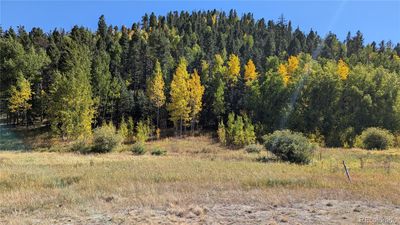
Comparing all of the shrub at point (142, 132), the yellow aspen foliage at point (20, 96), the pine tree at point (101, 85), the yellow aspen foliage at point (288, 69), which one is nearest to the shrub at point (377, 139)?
the yellow aspen foliage at point (288, 69)

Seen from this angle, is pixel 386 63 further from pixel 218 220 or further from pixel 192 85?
pixel 218 220

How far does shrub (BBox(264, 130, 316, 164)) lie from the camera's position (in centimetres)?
2822

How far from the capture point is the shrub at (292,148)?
2822cm

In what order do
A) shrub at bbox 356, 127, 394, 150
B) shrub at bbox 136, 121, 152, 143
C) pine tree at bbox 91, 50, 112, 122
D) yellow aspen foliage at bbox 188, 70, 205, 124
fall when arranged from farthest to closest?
yellow aspen foliage at bbox 188, 70, 205, 124 < pine tree at bbox 91, 50, 112, 122 < shrub at bbox 136, 121, 152, 143 < shrub at bbox 356, 127, 394, 150

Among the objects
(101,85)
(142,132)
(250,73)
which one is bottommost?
(142,132)

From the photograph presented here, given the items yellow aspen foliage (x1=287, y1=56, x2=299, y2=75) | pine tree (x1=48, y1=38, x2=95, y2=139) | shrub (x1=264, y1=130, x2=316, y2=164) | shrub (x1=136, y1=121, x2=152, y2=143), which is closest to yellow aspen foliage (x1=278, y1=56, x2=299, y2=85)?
yellow aspen foliage (x1=287, y1=56, x2=299, y2=75)

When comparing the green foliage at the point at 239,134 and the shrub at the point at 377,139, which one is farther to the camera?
the green foliage at the point at 239,134

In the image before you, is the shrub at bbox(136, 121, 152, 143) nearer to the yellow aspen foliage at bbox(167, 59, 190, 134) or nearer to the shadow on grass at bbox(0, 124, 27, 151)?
the yellow aspen foliage at bbox(167, 59, 190, 134)

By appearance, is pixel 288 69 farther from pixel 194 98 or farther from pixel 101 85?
pixel 101 85

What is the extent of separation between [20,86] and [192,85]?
1131 inches

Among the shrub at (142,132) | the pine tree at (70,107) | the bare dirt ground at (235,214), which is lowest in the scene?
the bare dirt ground at (235,214)

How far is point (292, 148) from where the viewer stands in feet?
93.0

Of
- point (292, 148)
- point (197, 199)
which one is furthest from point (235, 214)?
point (292, 148)

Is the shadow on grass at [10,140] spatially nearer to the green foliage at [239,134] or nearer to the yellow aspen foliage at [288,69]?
the green foliage at [239,134]
